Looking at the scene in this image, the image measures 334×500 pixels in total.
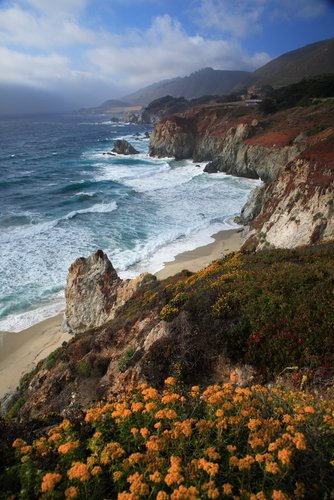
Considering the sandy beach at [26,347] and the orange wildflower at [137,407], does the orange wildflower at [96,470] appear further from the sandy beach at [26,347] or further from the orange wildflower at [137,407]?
the sandy beach at [26,347]

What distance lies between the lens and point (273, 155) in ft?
153

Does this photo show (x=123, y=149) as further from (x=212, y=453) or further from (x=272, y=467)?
(x=272, y=467)

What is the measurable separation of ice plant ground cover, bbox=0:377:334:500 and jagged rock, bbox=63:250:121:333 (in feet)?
42.5

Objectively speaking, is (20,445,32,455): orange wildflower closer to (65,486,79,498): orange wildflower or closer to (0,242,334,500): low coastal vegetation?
(0,242,334,500): low coastal vegetation

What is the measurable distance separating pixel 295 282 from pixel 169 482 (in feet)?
23.4

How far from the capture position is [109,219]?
37656mm

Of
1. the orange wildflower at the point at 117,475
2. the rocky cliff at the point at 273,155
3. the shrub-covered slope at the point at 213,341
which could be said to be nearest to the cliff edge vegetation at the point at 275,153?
the rocky cliff at the point at 273,155

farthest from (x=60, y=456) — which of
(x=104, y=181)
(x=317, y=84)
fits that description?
(x=317, y=84)

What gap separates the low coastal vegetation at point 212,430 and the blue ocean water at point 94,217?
15.1 m

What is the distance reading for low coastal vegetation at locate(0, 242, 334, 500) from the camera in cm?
373

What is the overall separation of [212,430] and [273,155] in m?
46.3

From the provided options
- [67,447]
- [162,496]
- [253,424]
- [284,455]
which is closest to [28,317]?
[67,447]

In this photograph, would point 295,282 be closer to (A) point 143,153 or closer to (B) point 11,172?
(B) point 11,172

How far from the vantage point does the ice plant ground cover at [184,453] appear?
144 inches
